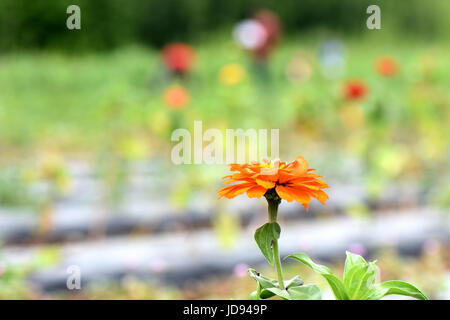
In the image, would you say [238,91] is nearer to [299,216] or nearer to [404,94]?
[299,216]

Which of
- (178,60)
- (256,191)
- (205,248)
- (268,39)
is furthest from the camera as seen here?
(268,39)

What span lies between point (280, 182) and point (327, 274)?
0.11 metres

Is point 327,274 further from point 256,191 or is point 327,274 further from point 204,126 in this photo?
point 204,126

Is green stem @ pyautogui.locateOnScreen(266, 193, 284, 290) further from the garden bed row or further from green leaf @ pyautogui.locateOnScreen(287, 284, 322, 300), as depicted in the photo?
the garden bed row

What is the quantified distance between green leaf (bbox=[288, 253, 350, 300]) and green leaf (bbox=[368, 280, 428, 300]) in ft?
0.10

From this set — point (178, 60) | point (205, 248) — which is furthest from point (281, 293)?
point (178, 60)

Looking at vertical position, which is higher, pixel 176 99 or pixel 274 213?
pixel 176 99

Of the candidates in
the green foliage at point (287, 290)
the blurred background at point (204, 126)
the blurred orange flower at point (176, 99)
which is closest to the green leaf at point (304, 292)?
the green foliage at point (287, 290)

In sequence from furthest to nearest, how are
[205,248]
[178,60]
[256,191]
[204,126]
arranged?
[178,60] < [204,126] < [205,248] < [256,191]

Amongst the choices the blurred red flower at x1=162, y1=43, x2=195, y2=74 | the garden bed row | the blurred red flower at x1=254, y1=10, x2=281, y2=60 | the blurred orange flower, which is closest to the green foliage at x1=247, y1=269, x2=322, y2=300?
the garden bed row

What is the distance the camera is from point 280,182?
0.60 meters

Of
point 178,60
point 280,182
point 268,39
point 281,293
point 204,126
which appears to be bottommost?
point 281,293

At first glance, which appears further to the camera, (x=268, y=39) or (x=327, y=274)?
(x=268, y=39)

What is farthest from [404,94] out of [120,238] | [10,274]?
[10,274]
